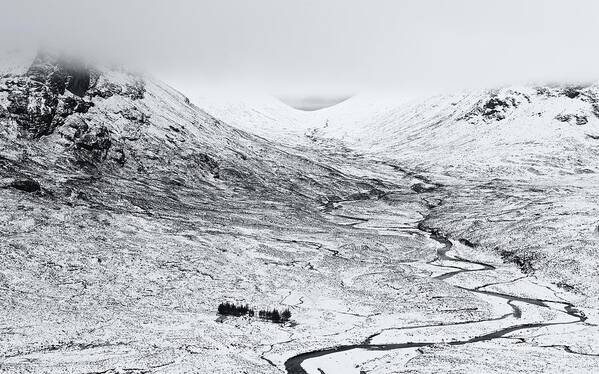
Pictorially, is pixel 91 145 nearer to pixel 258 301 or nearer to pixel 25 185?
pixel 25 185

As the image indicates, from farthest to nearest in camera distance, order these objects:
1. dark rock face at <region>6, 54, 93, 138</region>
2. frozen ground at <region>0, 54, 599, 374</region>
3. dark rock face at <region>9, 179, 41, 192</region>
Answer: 1. dark rock face at <region>6, 54, 93, 138</region>
2. dark rock face at <region>9, 179, 41, 192</region>
3. frozen ground at <region>0, 54, 599, 374</region>

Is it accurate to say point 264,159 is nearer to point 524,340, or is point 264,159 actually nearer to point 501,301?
point 501,301

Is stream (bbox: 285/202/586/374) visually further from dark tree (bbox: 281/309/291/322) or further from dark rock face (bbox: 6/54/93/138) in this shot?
dark rock face (bbox: 6/54/93/138)

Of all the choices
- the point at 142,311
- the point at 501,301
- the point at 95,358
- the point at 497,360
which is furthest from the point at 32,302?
the point at 501,301

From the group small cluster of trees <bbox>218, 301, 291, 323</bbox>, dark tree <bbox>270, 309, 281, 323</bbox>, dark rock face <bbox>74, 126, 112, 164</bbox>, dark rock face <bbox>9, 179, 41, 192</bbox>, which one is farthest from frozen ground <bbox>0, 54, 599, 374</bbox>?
dark tree <bbox>270, 309, 281, 323</bbox>

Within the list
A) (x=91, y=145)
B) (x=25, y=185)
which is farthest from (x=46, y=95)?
(x=25, y=185)

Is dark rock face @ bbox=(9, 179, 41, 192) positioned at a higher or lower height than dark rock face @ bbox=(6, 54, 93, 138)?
lower
